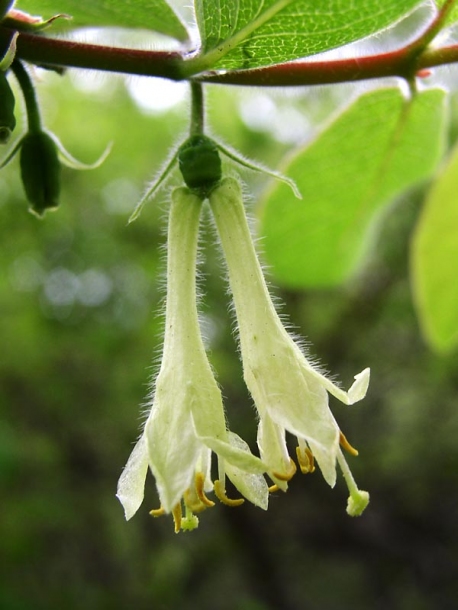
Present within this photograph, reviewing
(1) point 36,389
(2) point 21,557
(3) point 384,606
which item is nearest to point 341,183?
(1) point 36,389

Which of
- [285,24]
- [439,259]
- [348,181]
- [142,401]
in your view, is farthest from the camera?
[142,401]

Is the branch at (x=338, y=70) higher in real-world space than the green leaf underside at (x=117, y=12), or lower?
lower

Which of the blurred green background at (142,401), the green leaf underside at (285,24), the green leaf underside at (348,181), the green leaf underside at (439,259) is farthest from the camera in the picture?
the blurred green background at (142,401)

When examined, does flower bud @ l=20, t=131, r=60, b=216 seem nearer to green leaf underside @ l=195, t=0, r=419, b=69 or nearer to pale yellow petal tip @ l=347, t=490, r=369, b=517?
green leaf underside @ l=195, t=0, r=419, b=69

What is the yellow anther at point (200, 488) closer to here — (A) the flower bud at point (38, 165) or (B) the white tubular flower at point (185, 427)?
(B) the white tubular flower at point (185, 427)

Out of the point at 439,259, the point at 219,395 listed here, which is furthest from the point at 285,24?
the point at 439,259

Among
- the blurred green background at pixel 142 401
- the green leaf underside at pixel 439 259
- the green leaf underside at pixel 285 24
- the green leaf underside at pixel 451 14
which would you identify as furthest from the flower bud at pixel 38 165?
the blurred green background at pixel 142 401

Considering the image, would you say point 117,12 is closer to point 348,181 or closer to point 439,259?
point 348,181
